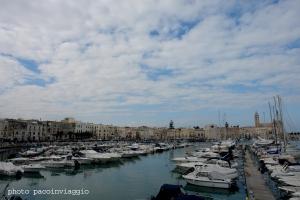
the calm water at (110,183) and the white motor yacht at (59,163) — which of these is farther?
the white motor yacht at (59,163)

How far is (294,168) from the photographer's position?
30578mm

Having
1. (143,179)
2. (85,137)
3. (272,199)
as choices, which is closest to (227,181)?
(272,199)

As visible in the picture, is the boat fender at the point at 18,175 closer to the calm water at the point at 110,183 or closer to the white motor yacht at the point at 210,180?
the calm water at the point at 110,183

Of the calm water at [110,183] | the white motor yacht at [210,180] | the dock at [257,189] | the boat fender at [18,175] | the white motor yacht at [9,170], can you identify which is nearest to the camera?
the dock at [257,189]

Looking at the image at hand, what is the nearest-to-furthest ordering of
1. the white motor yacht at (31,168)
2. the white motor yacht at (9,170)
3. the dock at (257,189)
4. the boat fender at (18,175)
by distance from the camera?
the dock at (257,189) → the white motor yacht at (9,170) → the boat fender at (18,175) → the white motor yacht at (31,168)

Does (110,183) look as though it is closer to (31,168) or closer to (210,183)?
(210,183)

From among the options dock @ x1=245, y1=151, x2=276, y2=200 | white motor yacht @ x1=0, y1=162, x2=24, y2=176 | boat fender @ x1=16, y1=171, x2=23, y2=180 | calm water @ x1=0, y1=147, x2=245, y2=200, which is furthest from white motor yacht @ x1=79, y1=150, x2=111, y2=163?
dock @ x1=245, y1=151, x2=276, y2=200

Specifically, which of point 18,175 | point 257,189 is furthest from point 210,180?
point 18,175

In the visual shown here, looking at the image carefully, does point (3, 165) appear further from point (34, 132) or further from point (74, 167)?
point (34, 132)

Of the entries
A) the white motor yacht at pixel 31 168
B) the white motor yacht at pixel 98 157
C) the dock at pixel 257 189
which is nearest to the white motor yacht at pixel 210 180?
the dock at pixel 257 189

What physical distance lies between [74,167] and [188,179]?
20.2 m

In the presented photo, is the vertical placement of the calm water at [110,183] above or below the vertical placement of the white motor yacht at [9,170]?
below

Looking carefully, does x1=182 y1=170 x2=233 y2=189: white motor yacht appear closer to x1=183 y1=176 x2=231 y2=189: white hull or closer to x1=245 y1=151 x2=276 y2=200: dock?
x1=183 y1=176 x2=231 y2=189: white hull

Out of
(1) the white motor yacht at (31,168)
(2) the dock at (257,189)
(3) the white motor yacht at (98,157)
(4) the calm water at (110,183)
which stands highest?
(3) the white motor yacht at (98,157)
